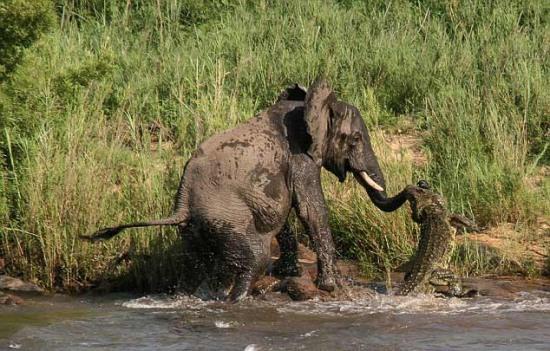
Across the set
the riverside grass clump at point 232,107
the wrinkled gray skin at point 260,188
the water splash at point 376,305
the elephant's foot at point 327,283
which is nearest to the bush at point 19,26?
the riverside grass clump at point 232,107

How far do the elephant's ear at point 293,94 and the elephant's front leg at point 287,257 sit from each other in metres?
0.92

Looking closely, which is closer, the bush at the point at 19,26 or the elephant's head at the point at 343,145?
the elephant's head at the point at 343,145

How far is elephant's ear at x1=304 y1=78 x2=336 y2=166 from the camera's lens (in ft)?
30.3

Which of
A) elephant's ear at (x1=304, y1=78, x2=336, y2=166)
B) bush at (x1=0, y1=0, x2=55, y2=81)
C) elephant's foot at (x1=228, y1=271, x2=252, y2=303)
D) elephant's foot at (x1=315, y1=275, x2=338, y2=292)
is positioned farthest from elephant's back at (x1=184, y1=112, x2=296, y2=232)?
bush at (x1=0, y1=0, x2=55, y2=81)

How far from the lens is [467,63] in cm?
1289

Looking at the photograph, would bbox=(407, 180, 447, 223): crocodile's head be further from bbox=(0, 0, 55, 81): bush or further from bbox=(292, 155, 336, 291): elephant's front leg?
bbox=(0, 0, 55, 81): bush

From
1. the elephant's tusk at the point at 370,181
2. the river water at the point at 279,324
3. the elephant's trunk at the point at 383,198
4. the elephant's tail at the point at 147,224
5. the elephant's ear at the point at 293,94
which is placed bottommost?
the river water at the point at 279,324

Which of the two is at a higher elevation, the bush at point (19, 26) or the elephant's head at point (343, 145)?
the bush at point (19, 26)

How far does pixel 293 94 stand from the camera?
32.0 ft

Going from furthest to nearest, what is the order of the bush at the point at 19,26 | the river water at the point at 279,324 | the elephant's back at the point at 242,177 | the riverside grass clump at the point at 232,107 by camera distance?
the bush at the point at 19,26 < the riverside grass clump at the point at 232,107 < the elephant's back at the point at 242,177 < the river water at the point at 279,324

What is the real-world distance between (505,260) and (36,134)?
375 centimetres

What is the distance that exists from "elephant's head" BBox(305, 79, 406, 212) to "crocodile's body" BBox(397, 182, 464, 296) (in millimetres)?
145

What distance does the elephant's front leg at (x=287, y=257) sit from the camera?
9.70 metres

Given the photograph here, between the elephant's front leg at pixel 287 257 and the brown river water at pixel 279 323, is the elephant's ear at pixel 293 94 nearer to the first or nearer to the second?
the elephant's front leg at pixel 287 257
